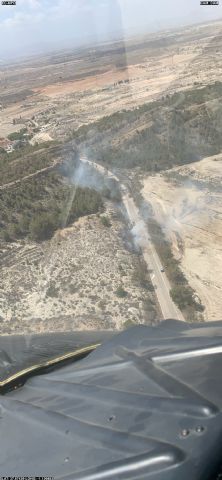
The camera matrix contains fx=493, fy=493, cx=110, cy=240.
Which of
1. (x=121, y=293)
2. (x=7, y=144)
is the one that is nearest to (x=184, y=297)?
(x=121, y=293)

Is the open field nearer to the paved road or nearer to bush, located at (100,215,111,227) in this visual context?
the paved road

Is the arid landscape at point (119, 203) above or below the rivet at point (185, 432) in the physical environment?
below

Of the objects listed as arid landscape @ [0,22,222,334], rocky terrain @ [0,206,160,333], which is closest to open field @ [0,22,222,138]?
arid landscape @ [0,22,222,334]

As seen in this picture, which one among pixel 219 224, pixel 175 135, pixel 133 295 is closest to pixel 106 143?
pixel 175 135

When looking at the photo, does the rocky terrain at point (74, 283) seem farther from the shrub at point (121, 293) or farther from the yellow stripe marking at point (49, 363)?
the yellow stripe marking at point (49, 363)

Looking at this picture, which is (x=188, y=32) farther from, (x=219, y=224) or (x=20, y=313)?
(x=20, y=313)

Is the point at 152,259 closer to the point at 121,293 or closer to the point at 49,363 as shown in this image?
the point at 121,293

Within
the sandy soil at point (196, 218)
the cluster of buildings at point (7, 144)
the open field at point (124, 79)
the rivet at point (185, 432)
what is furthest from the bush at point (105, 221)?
the cluster of buildings at point (7, 144)
